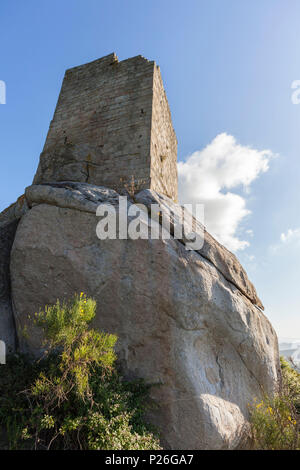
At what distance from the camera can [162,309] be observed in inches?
143

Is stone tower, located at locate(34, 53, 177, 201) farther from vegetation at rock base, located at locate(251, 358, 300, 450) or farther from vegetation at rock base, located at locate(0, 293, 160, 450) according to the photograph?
vegetation at rock base, located at locate(251, 358, 300, 450)

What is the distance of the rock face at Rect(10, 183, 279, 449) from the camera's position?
327 centimetres

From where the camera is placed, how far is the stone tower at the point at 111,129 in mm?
6523

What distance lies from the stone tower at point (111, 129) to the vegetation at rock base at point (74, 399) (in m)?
3.77

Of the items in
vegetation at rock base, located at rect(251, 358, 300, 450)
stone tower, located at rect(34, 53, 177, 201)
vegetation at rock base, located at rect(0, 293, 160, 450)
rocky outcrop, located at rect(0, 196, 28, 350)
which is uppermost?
stone tower, located at rect(34, 53, 177, 201)

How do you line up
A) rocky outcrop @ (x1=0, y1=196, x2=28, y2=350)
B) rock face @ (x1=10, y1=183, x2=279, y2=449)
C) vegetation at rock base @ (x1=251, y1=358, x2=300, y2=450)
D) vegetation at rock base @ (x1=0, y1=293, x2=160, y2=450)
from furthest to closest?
rocky outcrop @ (x1=0, y1=196, x2=28, y2=350)
rock face @ (x1=10, y1=183, x2=279, y2=449)
vegetation at rock base @ (x1=251, y1=358, x2=300, y2=450)
vegetation at rock base @ (x1=0, y1=293, x2=160, y2=450)

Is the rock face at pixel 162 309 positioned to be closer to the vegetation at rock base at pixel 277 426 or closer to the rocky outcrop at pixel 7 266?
the vegetation at rock base at pixel 277 426

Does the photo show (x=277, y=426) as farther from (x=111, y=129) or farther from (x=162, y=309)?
(x=111, y=129)

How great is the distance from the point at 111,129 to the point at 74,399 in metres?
6.45

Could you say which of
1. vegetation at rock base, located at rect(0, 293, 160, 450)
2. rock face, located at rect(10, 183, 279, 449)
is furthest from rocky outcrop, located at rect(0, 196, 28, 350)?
vegetation at rock base, located at rect(0, 293, 160, 450)

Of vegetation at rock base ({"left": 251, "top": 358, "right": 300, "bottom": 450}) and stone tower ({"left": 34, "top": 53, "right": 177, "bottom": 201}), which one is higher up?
stone tower ({"left": 34, "top": 53, "right": 177, "bottom": 201})

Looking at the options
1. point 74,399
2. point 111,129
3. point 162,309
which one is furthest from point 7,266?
point 111,129

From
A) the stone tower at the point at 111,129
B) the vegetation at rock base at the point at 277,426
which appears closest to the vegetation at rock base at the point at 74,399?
the vegetation at rock base at the point at 277,426

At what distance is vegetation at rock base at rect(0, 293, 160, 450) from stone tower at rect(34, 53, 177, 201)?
3.77 metres
